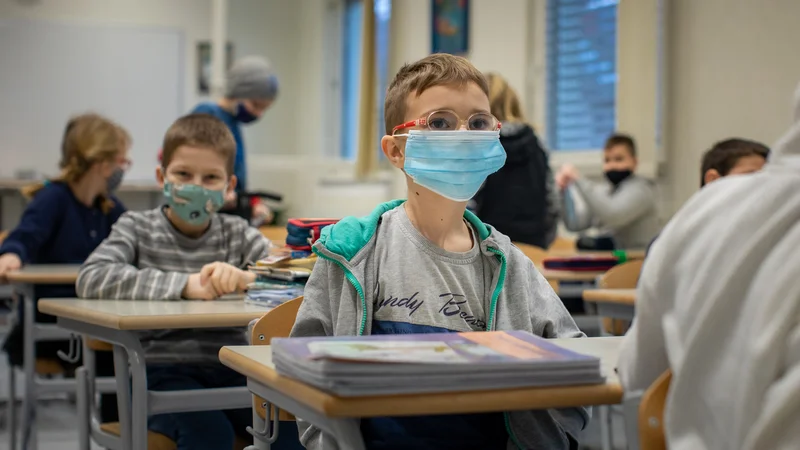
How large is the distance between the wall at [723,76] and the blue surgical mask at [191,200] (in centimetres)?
295

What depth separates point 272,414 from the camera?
1.66 metres

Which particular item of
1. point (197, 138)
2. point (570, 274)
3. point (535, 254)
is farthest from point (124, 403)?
point (535, 254)

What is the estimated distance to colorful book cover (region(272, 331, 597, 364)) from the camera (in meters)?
1.06

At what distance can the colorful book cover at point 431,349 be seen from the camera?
1056 millimetres

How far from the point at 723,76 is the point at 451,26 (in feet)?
8.59

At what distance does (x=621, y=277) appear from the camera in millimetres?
3197

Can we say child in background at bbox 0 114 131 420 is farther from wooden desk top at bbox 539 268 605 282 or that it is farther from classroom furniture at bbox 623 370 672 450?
classroom furniture at bbox 623 370 672 450

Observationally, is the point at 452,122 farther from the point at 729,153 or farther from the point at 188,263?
the point at 729,153

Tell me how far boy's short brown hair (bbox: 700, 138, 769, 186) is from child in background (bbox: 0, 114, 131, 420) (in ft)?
7.54

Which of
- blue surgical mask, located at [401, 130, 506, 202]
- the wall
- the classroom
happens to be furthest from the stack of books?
the wall

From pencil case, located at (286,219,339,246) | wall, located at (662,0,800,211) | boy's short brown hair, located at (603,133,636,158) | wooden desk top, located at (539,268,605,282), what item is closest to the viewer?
pencil case, located at (286,219,339,246)

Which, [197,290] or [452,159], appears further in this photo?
[197,290]

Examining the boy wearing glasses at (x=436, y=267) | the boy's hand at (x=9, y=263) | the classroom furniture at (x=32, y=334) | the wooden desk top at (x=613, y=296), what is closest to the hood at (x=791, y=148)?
the boy wearing glasses at (x=436, y=267)

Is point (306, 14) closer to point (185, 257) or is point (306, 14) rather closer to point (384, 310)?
point (185, 257)
